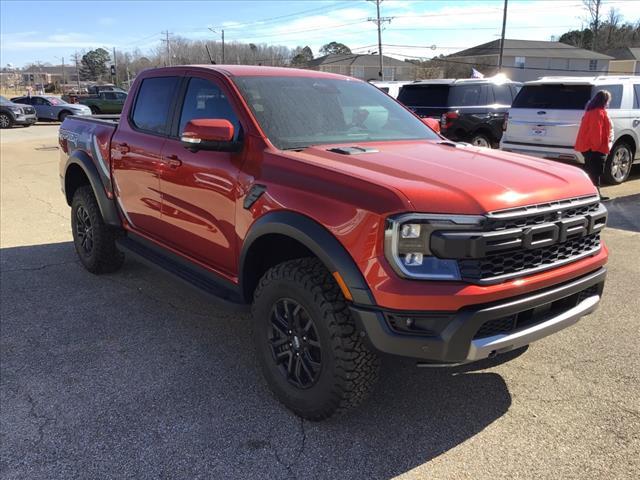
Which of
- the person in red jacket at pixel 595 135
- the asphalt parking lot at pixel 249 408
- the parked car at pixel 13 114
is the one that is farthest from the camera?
the parked car at pixel 13 114

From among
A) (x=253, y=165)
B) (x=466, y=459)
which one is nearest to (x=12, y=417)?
(x=253, y=165)

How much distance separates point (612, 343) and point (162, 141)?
3575mm

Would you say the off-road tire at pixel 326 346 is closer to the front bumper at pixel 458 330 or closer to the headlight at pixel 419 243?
the front bumper at pixel 458 330

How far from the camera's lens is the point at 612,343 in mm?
3916

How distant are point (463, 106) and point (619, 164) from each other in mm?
3655

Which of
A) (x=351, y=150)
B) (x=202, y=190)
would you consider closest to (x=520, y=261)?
(x=351, y=150)

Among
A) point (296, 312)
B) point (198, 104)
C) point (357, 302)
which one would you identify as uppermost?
point (198, 104)

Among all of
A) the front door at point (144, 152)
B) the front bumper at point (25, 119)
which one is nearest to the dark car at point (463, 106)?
the front door at point (144, 152)

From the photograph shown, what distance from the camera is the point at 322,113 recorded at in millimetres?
3756

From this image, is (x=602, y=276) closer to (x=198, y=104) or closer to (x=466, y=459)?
(x=466, y=459)

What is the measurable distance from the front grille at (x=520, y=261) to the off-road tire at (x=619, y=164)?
26.0ft

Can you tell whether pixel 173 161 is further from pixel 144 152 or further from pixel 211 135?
pixel 211 135

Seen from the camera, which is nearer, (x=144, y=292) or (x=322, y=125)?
(x=322, y=125)

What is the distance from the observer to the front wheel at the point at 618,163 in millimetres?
9945
